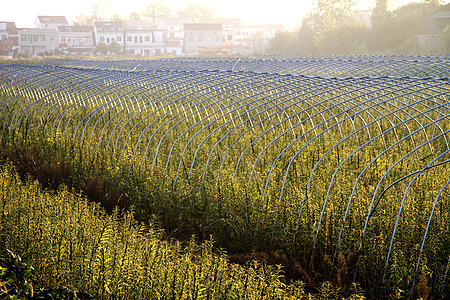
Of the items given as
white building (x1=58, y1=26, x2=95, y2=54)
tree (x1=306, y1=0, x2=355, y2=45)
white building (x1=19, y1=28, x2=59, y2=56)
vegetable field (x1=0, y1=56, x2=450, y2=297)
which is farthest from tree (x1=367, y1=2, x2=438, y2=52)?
white building (x1=19, y1=28, x2=59, y2=56)

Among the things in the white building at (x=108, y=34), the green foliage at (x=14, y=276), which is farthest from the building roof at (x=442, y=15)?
the white building at (x=108, y=34)

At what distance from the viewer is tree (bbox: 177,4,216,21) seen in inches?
5571

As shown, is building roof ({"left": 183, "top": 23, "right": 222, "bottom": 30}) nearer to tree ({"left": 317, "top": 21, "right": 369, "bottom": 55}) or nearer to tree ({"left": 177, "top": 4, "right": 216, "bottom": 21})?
tree ({"left": 317, "top": 21, "right": 369, "bottom": 55})

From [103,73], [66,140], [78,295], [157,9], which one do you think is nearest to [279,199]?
[78,295]

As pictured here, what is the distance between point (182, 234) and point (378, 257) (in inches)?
126

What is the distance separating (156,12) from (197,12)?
14421 millimetres

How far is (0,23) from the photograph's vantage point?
309 feet

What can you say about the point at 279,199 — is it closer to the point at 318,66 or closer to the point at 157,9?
the point at 318,66

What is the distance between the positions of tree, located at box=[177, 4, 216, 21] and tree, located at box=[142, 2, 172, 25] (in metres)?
5.69

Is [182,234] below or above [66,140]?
below

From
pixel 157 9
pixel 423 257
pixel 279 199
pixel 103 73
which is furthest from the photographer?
pixel 157 9

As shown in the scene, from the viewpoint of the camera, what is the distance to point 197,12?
142625mm

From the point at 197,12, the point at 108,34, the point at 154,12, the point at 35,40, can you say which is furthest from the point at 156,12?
the point at 35,40

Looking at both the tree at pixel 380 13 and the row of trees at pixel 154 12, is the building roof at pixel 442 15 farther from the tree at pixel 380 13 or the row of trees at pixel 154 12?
the row of trees at pixel 154 12
